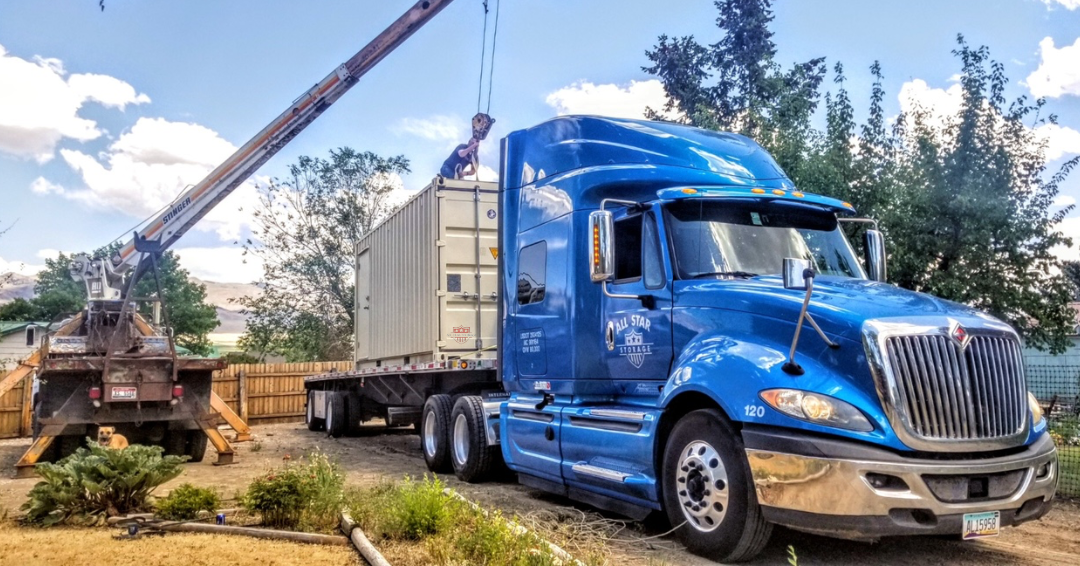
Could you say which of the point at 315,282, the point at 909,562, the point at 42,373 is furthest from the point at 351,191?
the point at 909,562

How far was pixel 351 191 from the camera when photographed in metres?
31.2

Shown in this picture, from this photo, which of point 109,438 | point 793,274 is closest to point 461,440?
point 109,438

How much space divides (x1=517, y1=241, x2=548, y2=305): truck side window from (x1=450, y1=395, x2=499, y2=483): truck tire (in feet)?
5.54

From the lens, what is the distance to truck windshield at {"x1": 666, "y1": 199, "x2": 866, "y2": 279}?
20.6 ft

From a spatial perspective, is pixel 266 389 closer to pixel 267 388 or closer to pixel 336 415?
pixel 267 388

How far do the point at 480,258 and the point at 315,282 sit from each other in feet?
71.7

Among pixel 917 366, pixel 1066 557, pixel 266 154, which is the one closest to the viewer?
pixel 917 366

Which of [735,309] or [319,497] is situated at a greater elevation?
[735,309]

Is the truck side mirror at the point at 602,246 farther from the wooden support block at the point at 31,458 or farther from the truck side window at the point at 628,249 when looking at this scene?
the wooden support block at the point at 31,458

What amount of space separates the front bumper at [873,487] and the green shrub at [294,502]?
306 centimetres

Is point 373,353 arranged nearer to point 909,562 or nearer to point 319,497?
point 319,497

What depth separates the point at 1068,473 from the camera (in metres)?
9.64

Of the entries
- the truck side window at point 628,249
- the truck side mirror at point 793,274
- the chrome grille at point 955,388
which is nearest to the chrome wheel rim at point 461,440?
the truck side window at point 628,249

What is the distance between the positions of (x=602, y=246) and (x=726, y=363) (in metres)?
1.37
